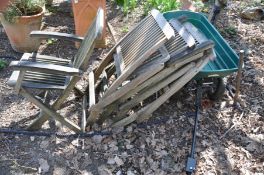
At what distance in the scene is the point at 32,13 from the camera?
5148mm

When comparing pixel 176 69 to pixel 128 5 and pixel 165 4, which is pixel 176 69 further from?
pixel 128 5

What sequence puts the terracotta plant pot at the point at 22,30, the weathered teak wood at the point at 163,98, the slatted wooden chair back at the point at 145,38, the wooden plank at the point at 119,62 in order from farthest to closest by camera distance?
the terracotta plant pot at the point at 22,30 < the wooden plank at the point at 119,62 < the weathered teak wood at the point at 163,98 < the slatted wooden chair back at the point at 145,38

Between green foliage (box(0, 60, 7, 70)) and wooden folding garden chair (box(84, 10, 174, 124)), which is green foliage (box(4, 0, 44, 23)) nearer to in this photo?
green foliage (box(0, 60, 7, 70))

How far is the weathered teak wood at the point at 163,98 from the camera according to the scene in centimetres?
340

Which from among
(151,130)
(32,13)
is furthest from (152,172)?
(32,13)

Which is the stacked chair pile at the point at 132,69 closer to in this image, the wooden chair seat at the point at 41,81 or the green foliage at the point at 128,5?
the wooden chair seat at the point at 41,81

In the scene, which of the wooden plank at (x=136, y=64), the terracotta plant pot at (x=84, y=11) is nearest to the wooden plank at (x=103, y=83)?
the wooden plank at (x=136, y=64)

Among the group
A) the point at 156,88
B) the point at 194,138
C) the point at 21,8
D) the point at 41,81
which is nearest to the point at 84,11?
the point at 21,8

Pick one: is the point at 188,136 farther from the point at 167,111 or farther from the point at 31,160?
the point at 31,160

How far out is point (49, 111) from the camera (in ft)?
11.7

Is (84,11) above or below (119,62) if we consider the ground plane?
above

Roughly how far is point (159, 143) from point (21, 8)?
287 cm

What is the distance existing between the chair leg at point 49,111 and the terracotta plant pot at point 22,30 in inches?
73.2

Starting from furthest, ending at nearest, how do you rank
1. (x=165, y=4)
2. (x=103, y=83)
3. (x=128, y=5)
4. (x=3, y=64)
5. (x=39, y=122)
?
(x=128, y=5)
(x=165, y=4)
(x=3, y=64)
(x=103, y=83)
(x=39, y=122)
